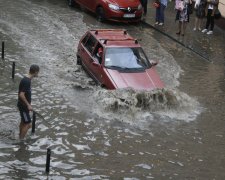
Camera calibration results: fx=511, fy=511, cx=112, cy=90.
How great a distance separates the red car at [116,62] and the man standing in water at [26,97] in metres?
3.51

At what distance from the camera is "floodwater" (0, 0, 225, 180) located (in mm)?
10977

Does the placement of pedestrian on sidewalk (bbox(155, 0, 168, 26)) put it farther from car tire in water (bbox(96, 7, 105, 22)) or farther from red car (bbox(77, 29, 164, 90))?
red car (bbox(77, 29, 164, 90))

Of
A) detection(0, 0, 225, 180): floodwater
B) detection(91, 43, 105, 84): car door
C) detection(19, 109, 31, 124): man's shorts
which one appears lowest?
detection(0, 0, 225, 180): floodwater

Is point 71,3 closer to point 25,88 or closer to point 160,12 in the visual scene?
point 160,12

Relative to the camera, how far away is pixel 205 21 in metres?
25.5

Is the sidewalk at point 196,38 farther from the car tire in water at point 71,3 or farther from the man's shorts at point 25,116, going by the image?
the man's shorts at point 25,116

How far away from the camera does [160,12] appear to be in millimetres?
24297

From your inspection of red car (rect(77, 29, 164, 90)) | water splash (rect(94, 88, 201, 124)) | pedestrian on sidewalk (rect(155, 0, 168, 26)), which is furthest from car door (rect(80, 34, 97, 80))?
pedestrian on sidewalk (rect(155, 0, 168, 26))

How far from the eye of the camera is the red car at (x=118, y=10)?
23.9 m

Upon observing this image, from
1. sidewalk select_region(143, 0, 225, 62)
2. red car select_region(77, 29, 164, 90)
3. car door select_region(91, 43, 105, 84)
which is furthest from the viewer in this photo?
sidewalk select_region(143, 0, 225, 62)

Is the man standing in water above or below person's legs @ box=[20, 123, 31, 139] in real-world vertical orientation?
above

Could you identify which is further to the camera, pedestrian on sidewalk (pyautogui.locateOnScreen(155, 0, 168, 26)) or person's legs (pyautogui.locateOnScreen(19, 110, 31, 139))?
pedestrian on sidewalk (pyautogui.locateOnScreen(155, 0, 168, 26))

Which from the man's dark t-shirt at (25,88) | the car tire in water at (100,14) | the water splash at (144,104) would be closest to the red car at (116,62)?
the water splash at (144,104)

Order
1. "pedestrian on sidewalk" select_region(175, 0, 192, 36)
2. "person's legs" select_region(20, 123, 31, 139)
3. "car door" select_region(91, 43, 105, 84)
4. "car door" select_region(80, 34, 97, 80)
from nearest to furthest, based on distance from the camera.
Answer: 1. "person's legs" select_region(20, 123, 31, 139)
2. "car door" select_region(91, 43, 105, 84)
3. "car door" select_region(80, 34, 97, 80)
4. "pedestrian on sidewalk" select_region(175, 0, 192, 36)
